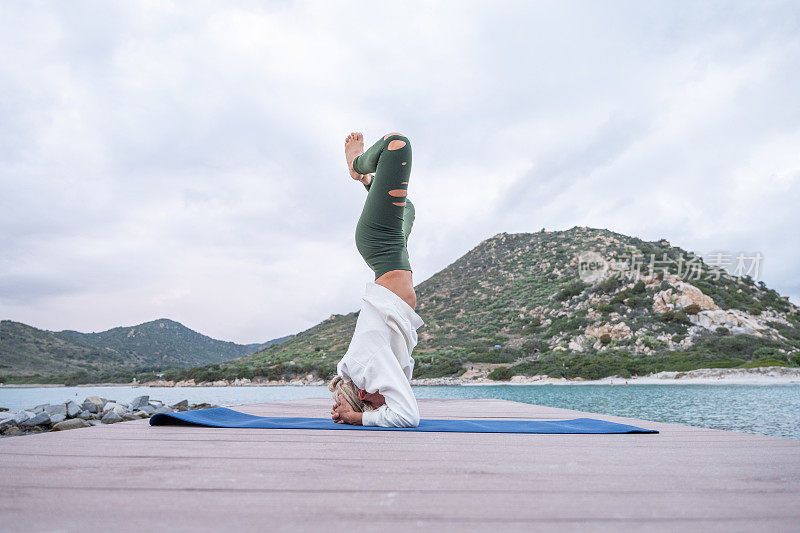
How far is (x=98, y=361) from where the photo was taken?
48.2 metres

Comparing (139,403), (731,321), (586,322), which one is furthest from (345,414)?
(586,322)

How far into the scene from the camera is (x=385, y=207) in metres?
2.34

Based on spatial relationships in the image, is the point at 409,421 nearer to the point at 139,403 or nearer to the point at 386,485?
the point at 386,485

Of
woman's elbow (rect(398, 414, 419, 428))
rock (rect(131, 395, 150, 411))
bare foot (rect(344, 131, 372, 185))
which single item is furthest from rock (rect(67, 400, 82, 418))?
woman's elbow (rect(398, 414, 419, 428))

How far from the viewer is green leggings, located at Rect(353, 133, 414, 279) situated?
7.54 ft

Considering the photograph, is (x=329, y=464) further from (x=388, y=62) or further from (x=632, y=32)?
(x=632, y=32)

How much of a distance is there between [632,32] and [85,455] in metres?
16.0

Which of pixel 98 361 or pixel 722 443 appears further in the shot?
pixel 98 361

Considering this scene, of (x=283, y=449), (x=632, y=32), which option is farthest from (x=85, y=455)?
(x=632, y=32)

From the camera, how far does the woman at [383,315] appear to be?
225cm

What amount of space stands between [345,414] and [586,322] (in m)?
30.4

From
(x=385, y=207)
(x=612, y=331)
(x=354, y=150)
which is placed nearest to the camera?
(x=385, y=207)

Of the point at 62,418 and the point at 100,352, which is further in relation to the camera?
the point at 100,352

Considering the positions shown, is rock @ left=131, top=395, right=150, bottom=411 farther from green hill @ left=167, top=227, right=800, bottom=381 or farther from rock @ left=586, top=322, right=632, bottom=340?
rock @ left=586, top=322, right=632, bottom=340
